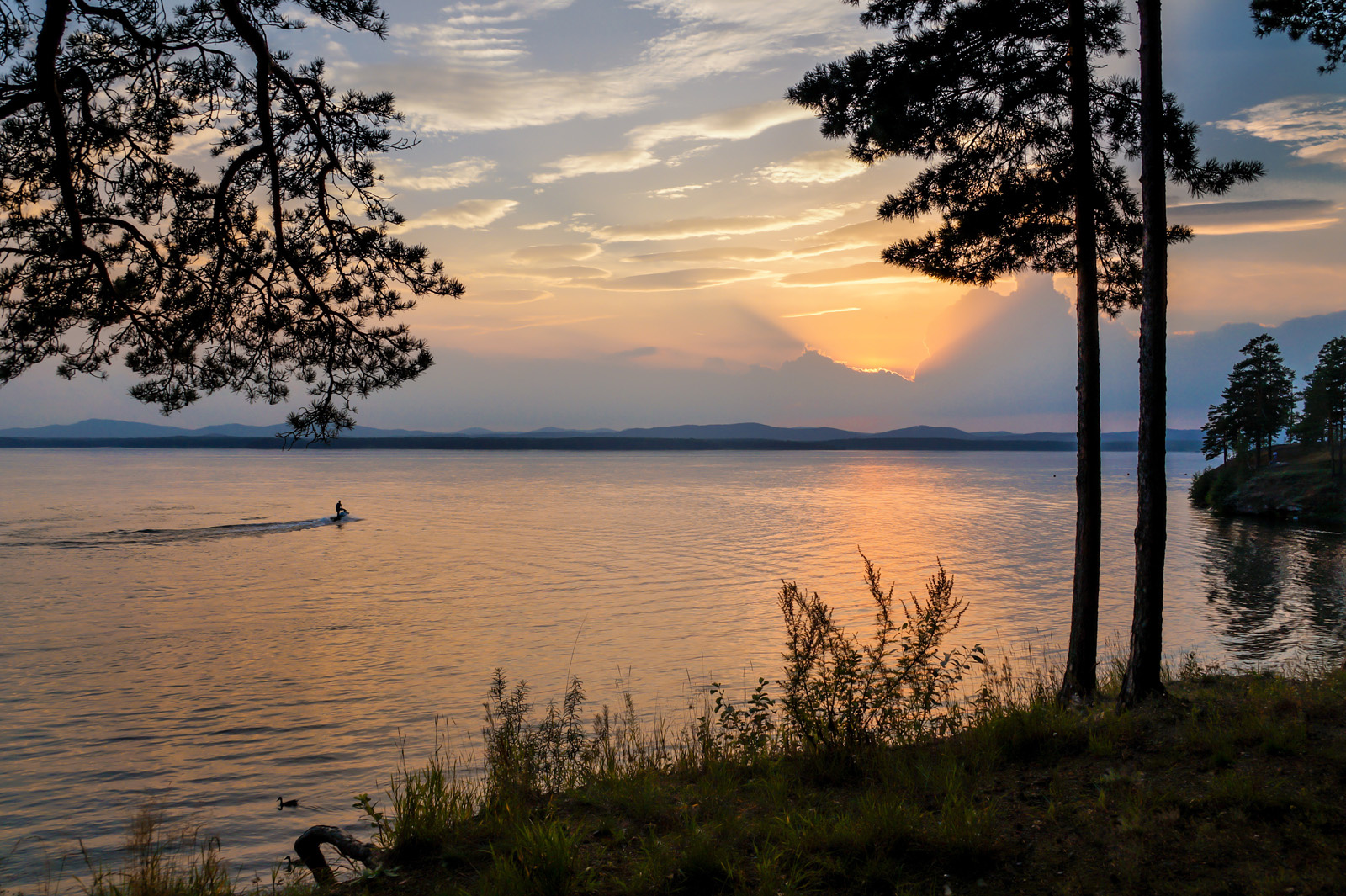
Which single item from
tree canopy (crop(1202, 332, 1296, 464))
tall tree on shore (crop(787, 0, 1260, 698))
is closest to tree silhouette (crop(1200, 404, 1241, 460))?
tree canopy (crop(1202, 332, 1296, 464))

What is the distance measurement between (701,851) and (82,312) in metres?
8.46

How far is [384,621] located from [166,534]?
28.7 m

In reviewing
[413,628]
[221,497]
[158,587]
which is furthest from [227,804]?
[221,497]

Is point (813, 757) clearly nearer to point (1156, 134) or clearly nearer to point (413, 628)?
point (1156, 134)

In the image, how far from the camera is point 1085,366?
410 inches

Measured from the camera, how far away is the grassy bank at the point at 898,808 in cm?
498

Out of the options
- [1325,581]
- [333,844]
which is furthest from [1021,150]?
[1325,581]

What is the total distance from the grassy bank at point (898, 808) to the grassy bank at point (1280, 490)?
61192 mm

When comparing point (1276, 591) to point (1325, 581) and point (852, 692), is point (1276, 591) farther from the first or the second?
point (852, 692)

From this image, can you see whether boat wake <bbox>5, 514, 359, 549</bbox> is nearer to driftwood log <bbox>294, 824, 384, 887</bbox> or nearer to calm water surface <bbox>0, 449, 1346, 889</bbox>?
calm water surface <bbox>0, 449, 1346, 889</bbox>

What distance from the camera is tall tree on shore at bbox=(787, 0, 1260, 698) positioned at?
34.0ft

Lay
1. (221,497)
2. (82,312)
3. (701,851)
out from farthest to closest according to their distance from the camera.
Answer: (221,497) → (82,312) → (701,851)

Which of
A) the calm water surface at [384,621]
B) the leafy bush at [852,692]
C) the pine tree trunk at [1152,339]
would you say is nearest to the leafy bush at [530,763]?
the leafy bush at [852,692]

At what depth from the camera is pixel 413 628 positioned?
21469 millimetres
